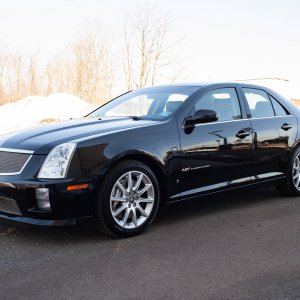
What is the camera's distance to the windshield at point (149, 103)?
506cm

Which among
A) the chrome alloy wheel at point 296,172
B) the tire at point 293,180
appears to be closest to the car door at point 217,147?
the tire at point 293,180

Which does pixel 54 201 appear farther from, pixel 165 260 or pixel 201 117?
pixel 201 117

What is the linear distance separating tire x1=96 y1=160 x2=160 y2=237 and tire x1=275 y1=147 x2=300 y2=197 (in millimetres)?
2315

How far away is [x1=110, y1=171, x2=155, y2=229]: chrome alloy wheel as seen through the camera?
4.32m

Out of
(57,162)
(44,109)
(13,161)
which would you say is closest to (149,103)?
(57,162)

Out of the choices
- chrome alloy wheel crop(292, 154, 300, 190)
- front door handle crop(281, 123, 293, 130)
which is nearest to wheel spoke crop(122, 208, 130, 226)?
front door handle crop(281, 123, 293, 130)

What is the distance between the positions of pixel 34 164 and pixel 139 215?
1128 millimetres

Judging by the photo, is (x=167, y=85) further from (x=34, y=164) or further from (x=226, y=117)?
(x=34, y=164)

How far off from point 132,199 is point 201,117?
3.89ft

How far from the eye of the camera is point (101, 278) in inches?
134

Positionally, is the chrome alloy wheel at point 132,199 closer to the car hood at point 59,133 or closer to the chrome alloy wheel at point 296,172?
the car hood at point 59,133

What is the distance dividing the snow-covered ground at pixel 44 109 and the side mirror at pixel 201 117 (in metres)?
20.6

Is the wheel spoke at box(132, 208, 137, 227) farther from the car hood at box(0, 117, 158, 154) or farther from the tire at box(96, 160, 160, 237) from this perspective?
the car hood at box(0, 117, 158, 154)

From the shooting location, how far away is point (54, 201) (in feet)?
13.1
